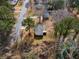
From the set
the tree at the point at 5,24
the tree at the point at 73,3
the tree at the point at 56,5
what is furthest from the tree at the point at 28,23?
the tree at the point at 73,3

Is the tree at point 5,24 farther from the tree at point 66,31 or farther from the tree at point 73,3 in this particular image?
the tree at point 73,3

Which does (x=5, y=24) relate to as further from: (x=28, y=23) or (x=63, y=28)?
(x=63, y=28)

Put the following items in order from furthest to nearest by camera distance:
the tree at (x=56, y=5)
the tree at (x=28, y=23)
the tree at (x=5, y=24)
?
the tree at (x=56, y=5) < the tree at (x=28, y=23) < the tree at (x=5, y=24)

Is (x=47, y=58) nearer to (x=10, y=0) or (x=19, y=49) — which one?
(x=19, y=49)

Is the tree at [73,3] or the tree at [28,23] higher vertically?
the tree at [73,3]

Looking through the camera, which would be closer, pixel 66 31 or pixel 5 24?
pixel 5 24

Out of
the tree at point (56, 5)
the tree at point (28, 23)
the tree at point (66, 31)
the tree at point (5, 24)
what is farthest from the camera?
the tree at point (56, 5)

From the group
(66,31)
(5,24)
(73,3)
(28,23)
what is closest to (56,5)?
(73,3)

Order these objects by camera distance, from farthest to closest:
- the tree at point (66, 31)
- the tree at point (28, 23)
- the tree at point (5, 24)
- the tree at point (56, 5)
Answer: the tree at point (56, 5)
the tree at point (28, 23)
the tree at point (5, 24)
the tree at point (66, 31)

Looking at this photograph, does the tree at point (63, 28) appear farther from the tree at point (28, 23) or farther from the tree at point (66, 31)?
the tree at point (28, 23)

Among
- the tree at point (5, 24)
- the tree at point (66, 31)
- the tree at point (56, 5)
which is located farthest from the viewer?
the tree at point (56, 5)

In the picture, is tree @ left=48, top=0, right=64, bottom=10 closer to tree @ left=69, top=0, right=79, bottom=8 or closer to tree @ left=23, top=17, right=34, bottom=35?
tree @ left=69, top=0, right=79, bottom=8

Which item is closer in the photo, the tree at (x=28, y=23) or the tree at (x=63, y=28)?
the tree at (x=63, y=28)

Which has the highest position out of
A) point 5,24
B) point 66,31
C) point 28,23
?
point 5,24
